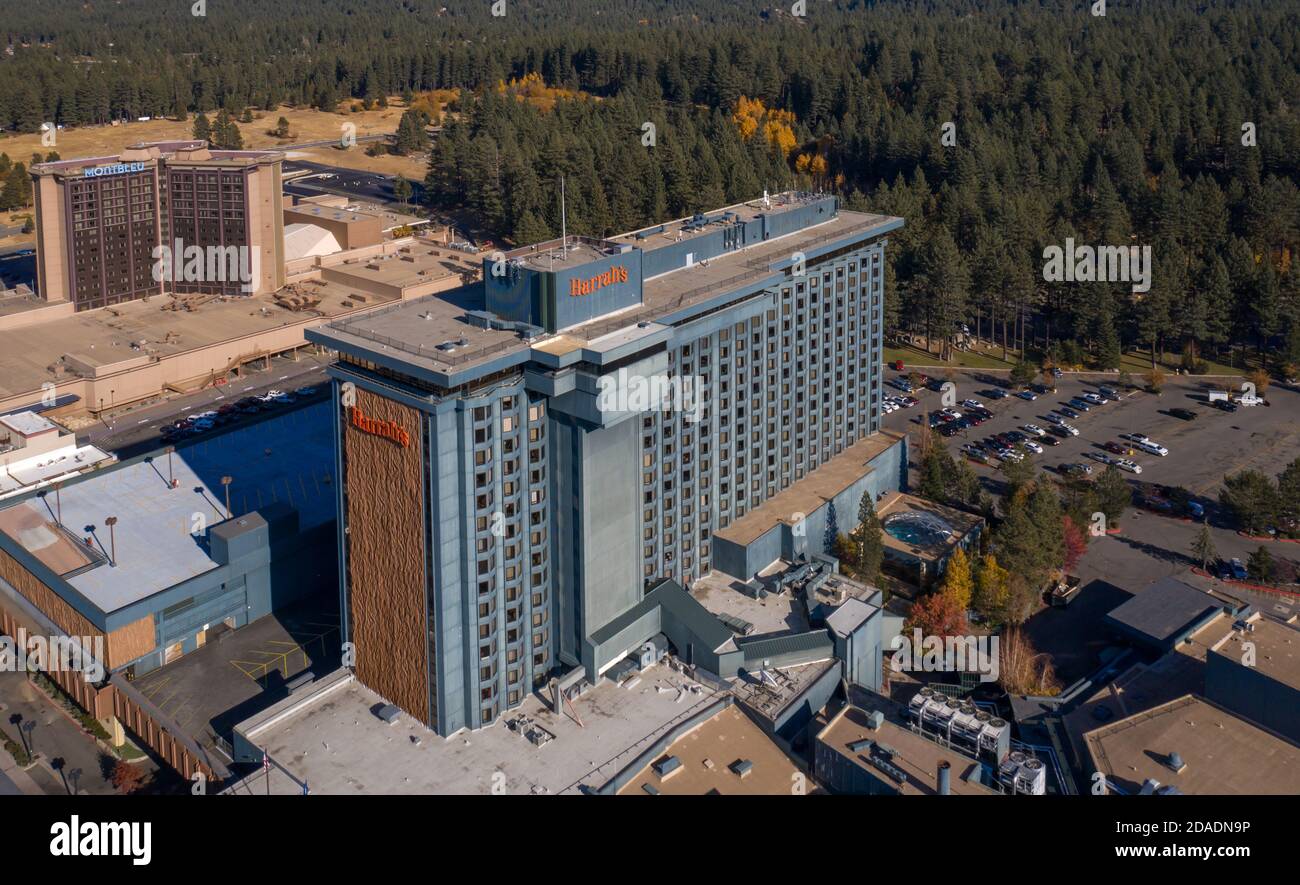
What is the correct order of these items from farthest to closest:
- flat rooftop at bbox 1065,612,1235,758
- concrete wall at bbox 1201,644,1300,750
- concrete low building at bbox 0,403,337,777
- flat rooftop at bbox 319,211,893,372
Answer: concrete low building at bbox 0,403,337,777 → flat rooftop at bbox 1065,612,1235,758 → concrete wall at bbox 1201,644,1300,750 → flat rooftop at bbox 319,211,893,372

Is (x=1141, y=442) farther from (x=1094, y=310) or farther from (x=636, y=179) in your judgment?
(x=636, y=179)

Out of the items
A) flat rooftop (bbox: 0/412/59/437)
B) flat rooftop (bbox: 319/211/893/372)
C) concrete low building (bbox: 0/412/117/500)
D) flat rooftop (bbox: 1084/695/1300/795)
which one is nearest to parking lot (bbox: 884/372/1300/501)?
flat rooftop (bbox: 319/211/893/372)

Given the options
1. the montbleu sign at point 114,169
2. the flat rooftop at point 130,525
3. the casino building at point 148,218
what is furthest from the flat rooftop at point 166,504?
the montbleu sign at point 114,169

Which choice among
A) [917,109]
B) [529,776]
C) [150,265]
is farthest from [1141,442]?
[150,265]

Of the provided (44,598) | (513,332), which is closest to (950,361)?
(513,332)

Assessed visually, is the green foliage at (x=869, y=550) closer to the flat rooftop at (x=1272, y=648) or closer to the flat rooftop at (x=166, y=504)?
the flat rooftop at (x=1272, y=648)

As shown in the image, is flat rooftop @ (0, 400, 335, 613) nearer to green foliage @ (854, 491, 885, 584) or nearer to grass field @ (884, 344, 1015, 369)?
green foliage @ (854, 491, 885, 584)
